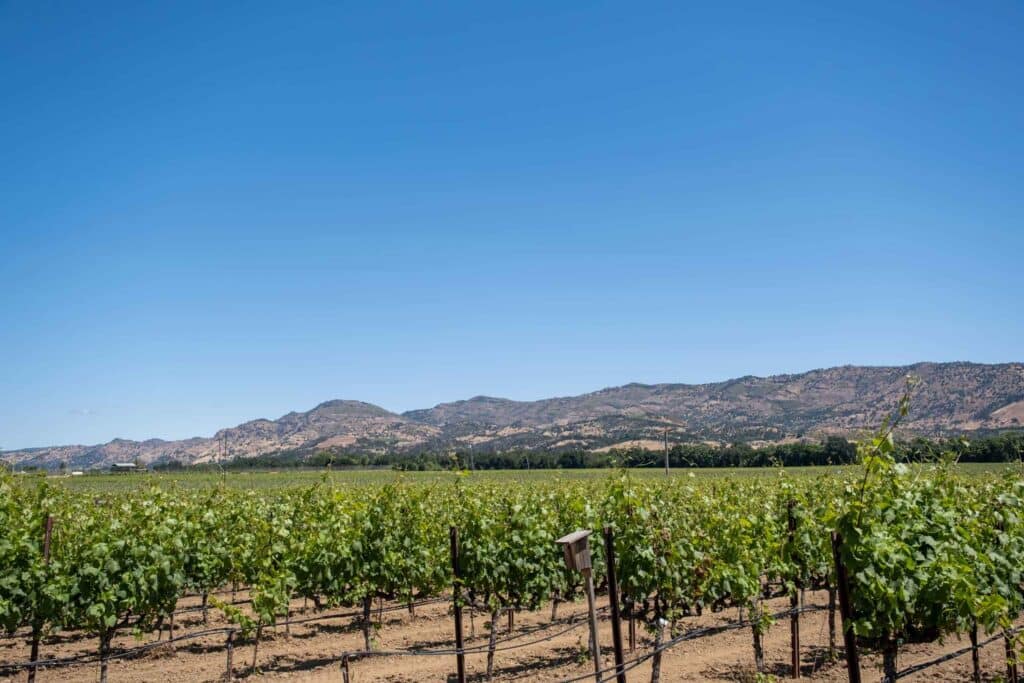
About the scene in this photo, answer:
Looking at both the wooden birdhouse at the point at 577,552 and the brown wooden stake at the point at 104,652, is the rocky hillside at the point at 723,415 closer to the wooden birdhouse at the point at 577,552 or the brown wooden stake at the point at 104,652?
the brown wooden stake at the point at 104,652

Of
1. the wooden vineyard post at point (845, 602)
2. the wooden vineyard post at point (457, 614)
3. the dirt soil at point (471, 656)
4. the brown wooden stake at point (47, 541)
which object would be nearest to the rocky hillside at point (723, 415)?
the dirt soil at point (471, 656)

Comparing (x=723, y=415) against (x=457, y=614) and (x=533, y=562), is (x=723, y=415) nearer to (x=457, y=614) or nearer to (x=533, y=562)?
(x=533, y=562)

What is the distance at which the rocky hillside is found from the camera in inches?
3880

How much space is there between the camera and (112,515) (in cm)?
1173

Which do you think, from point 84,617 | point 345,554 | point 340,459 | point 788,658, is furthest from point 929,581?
point 340,459

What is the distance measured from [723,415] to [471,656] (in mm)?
131722

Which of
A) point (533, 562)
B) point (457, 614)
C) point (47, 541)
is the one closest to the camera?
point (457, 614)

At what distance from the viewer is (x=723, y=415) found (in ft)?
446

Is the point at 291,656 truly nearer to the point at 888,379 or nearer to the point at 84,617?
the point at 84,617

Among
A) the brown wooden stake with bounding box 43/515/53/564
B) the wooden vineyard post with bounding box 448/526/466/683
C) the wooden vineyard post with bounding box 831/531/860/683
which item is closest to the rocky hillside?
the brown wooden stake with bounding box 43/515/53/564

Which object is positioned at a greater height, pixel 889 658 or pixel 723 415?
pixel 723 415

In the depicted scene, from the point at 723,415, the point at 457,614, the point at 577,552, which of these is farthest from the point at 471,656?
the point at 723,415

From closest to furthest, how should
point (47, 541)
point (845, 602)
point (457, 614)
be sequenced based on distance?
point (845, 602)
point (457, 614)
point (47, 541)

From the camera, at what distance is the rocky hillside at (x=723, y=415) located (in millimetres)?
98562
